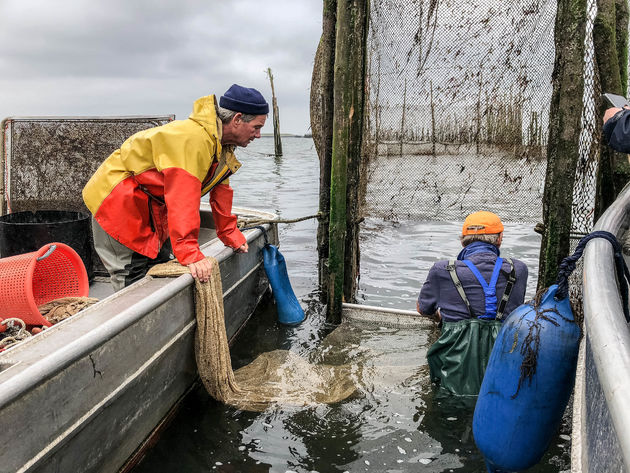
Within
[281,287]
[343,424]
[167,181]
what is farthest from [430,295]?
[281,287]

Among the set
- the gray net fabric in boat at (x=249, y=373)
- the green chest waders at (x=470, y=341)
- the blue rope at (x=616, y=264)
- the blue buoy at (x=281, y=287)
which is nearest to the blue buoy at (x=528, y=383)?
the blue rope at (x=616, y=264)

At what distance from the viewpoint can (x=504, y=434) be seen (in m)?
2.87

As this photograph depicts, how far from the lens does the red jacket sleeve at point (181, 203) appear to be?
3.64m

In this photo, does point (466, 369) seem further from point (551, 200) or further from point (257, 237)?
point (257, 237)

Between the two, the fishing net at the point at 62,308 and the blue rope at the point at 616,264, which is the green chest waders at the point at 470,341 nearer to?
the blue rope at the point at 616,264

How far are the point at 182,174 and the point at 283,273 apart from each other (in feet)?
8.78

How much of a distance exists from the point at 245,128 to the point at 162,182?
742mm

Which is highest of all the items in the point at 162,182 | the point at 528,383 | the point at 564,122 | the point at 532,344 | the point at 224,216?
the point at 564,122

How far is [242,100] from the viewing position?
13.1 ft

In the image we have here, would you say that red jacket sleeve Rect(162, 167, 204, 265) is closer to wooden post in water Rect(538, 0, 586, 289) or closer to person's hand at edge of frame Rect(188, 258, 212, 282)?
person's hand at edge of frame Rect(188, 258, 212, 282)

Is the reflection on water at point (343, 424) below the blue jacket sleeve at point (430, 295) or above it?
below

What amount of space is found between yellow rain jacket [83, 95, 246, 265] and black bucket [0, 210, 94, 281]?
1537 millimetres

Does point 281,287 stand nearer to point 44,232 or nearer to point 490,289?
point 44,232

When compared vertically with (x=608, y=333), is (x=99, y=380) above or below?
below
